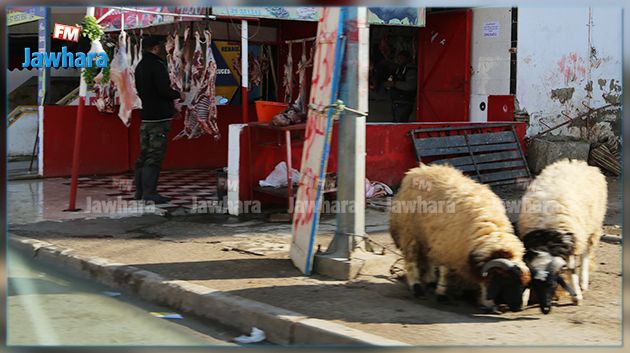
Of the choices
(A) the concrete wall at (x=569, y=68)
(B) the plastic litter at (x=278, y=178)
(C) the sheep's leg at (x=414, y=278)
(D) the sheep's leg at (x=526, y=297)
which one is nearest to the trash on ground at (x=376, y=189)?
(B) the plastic litter at (x=278, y=178)

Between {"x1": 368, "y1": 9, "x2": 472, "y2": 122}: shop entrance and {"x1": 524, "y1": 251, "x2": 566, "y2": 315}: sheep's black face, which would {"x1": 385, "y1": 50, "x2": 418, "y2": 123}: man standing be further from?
{"x1": 524, "y1": 251, "x2": 566, "y2": 315}: sheep's black face

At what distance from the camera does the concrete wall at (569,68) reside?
538 inches

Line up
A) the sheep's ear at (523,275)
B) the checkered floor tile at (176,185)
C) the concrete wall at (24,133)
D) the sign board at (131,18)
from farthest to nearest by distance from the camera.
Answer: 1. the concrete wall at (24,133)
2. the checkered floor tile at (176,185)
3. the sign board at (131,18)
4. the sheep's ear at (523,275)

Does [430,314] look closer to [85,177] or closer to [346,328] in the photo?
[346,328]

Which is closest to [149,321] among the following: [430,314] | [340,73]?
[430,314]

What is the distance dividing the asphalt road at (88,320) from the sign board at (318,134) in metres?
1.37

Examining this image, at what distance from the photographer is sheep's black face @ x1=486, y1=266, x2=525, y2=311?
561cm

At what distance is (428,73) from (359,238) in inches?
395

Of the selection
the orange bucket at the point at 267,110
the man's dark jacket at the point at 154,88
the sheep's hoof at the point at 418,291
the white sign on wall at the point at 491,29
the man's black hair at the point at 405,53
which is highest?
the white sign on wall at the point at 491,29

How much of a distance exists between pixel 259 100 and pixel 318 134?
8.70 m

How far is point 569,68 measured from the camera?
46.0 ft

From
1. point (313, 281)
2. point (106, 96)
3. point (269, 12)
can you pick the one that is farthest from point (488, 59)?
point (313, 281)

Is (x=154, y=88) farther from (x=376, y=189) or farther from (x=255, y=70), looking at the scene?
(x=255, y=70)

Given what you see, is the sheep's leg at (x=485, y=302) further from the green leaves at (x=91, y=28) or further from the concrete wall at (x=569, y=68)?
the concrete wall at (x=569, y=68)
